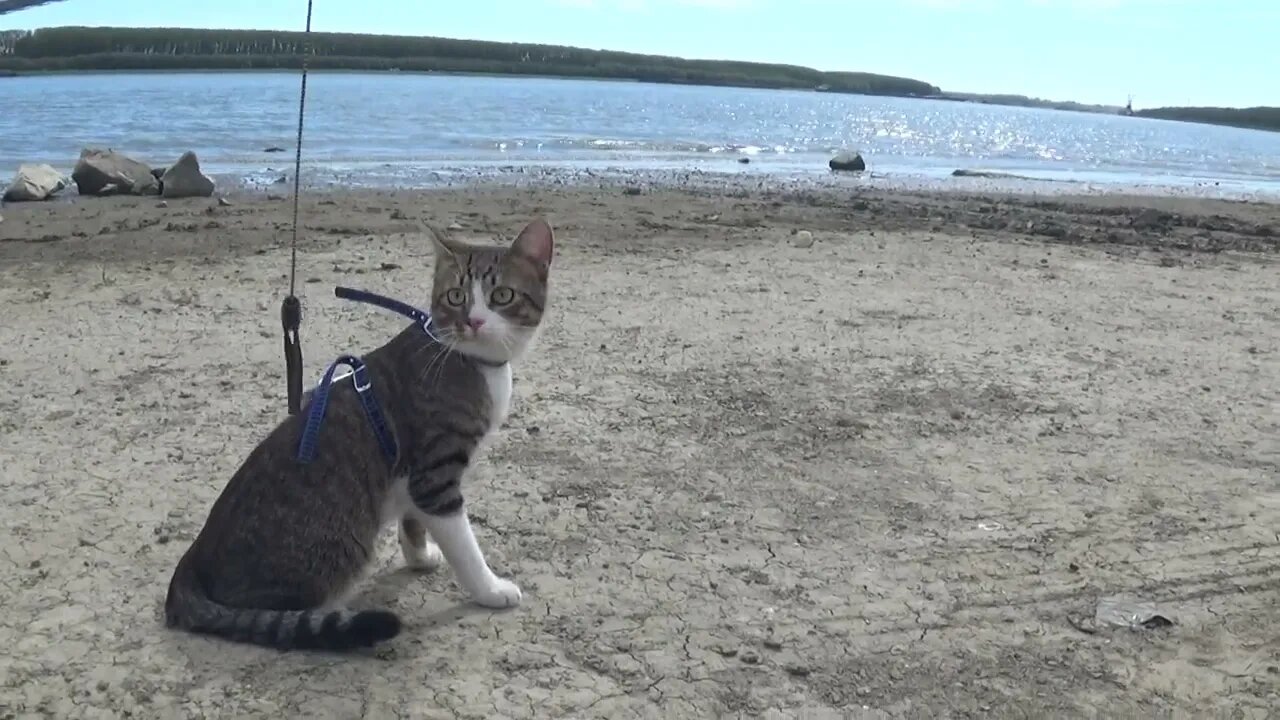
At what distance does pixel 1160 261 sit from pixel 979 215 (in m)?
4.13

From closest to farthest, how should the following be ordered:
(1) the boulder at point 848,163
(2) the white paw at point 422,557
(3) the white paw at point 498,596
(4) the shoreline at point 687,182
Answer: (3) the white paw at point 498,596, (2) the white paw at point 422,557, (4) the shoreline at point 687,182, (1) the boulder at point 848,163

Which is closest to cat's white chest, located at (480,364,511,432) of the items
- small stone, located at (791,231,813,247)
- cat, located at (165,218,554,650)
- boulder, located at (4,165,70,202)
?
cat, located at (165,218,554,650)

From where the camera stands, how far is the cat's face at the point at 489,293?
Answer: 3348 mm

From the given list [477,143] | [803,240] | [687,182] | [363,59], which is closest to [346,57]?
[363,59]

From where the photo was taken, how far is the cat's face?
11.0 ft

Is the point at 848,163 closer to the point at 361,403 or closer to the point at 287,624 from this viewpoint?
the point at 361,403

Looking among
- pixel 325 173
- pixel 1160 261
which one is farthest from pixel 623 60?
pixel 1160 261

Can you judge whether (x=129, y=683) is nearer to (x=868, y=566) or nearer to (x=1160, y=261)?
(x=868, y=566)

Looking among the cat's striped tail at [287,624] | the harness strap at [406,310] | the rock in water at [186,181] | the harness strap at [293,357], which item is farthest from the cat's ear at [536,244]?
the rock in water at [186,181]

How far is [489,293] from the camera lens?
11.0 ft

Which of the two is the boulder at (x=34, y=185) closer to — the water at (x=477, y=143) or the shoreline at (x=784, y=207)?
the shoreline at (x=784, y=207)

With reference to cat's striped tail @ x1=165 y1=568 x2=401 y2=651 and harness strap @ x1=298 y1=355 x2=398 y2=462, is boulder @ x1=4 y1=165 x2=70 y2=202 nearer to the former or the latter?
harness strap @ x1=298 y1=355 x2=398 y2=462

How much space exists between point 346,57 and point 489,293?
104765 mm

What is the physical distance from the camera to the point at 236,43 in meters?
97.1
